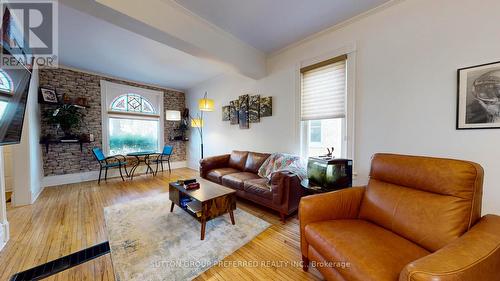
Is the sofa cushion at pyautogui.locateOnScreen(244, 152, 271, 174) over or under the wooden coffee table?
over

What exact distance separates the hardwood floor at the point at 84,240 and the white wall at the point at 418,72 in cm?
148

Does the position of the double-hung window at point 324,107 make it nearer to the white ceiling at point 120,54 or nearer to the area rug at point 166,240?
the area rug at point 166,240

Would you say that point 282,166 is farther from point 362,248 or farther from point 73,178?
point 73,178

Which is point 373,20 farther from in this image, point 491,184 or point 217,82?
point 217,82

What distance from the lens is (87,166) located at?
4.34 m

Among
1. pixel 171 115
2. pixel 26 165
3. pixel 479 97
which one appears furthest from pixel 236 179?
pixel 26 165

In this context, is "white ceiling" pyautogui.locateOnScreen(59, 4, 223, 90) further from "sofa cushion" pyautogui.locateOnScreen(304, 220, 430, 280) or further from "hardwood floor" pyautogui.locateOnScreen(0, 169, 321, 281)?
"sofa cushion" pyautogui.locateOnScreen(304, 220, 430, 280)

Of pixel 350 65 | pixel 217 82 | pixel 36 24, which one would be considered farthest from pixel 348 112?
pixel 36 24

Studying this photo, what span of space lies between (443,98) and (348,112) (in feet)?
2.96

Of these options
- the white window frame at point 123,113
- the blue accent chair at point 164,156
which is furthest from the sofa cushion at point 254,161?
the white window frame at point 123,113

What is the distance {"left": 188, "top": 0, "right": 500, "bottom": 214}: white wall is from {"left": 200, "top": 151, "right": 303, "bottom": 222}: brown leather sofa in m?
1.03

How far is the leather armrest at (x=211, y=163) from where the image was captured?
12.1ft

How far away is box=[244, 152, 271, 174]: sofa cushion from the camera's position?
10.9 ft

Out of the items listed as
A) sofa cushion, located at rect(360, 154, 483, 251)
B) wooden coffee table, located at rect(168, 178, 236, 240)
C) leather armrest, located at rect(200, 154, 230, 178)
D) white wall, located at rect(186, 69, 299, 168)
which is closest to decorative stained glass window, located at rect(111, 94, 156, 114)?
white wall, located at rect(186, 69, 299, 168)
